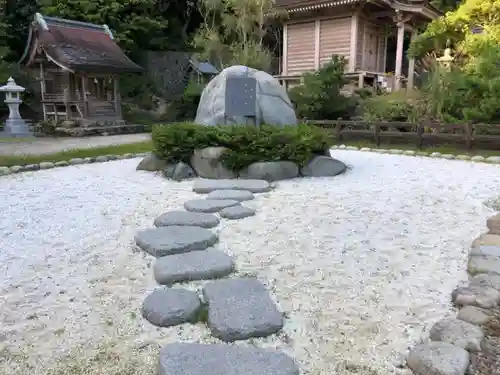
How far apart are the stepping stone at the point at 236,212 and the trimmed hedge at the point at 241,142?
1.91 meters

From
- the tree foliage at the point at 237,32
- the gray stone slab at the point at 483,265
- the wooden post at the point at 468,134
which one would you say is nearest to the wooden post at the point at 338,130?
the wooden post at the point at 468,134

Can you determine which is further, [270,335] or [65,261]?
[65,261]

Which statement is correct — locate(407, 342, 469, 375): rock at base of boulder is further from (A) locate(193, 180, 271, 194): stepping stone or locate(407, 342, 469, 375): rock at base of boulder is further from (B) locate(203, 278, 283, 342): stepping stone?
(A) locate(193, 180, 271, 194): stepping stone

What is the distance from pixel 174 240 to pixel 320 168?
357 centimetres

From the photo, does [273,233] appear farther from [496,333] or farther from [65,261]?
[496,333]

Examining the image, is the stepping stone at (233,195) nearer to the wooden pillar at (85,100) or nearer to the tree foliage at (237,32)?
the wooden pillar at (85,100)

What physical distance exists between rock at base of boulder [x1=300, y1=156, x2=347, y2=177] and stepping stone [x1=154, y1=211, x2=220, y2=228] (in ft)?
8.68

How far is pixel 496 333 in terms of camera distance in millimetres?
2213

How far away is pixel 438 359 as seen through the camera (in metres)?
1.91

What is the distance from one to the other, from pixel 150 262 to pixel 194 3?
21146 millimetres

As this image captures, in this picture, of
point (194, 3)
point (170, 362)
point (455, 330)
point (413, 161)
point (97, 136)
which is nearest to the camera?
point (170, 362)

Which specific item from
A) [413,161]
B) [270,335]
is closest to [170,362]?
[270,335]

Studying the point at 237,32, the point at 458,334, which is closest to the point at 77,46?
the point at 237,32

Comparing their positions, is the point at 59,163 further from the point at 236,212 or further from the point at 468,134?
the point at 468,134
